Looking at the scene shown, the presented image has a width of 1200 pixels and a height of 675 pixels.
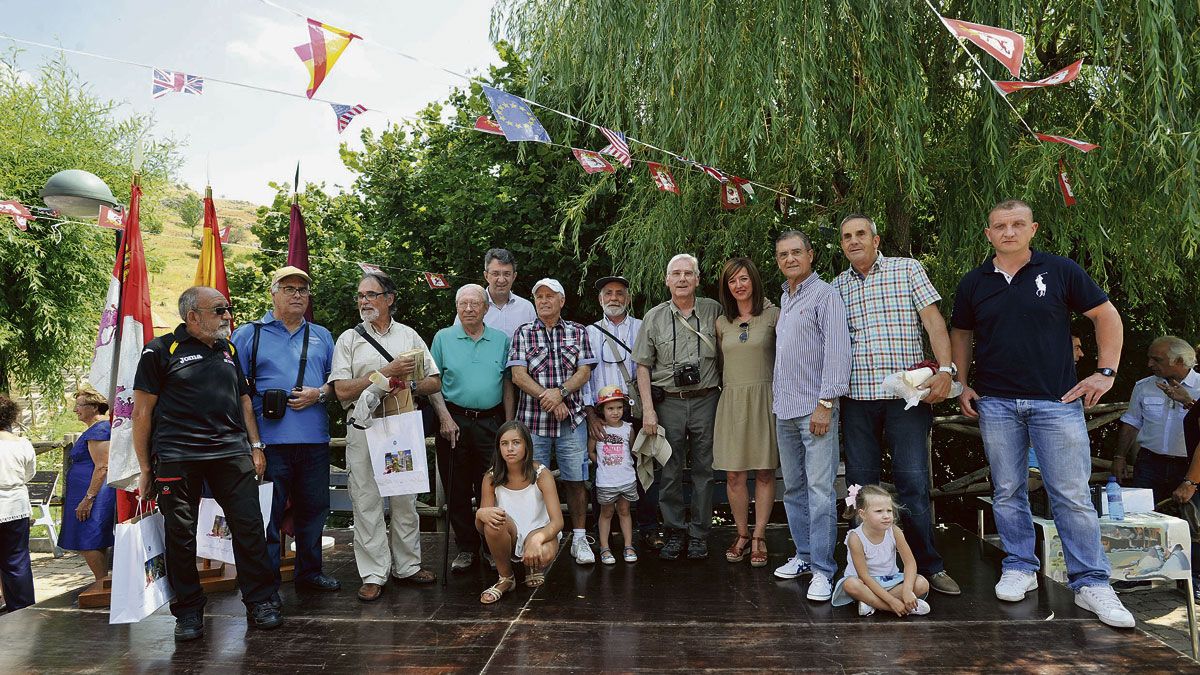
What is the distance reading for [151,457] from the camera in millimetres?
3559

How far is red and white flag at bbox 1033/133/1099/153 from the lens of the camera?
3.86 meters

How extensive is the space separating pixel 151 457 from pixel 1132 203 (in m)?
5.29

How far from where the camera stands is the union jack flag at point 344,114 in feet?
15.7

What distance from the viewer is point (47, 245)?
11.9 meters

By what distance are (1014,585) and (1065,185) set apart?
6.78 ft

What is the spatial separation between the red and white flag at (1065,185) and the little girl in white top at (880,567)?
1.93 m

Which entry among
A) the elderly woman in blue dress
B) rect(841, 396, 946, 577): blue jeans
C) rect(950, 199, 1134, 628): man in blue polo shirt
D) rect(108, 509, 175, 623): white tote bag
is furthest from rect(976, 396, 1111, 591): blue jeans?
the elderly woman in blue dress

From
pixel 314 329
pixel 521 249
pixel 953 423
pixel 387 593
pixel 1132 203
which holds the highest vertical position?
pixel 521 249

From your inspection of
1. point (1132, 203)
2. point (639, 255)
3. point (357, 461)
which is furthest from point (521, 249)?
point (1132, 203)

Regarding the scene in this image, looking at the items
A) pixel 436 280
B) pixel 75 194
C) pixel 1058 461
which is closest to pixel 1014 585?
pixel 1058 461

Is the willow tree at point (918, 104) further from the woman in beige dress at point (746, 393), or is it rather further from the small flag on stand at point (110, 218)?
the small flag on stand at point (110, 218)

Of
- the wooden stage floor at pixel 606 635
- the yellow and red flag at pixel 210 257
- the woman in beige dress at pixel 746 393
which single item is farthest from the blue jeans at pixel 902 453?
the yellow and red flag at pixel 210 257

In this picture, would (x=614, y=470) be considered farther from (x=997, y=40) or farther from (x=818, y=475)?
(x=997, y=40)

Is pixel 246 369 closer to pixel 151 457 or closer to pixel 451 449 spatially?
pixel 151 457
